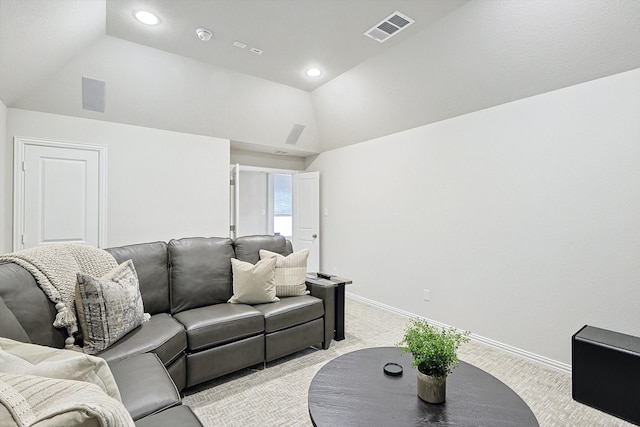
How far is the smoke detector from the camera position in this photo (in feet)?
9.40

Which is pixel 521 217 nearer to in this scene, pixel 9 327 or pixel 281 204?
pixel 9 327

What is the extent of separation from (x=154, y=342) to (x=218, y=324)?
497mm

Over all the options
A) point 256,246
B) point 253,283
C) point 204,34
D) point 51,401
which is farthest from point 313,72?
point 51,401

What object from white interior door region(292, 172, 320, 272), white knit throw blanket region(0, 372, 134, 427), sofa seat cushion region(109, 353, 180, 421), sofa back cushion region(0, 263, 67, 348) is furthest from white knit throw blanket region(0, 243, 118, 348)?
white interior door region(292, 172, 320, 272)

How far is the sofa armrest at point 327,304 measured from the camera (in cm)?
297

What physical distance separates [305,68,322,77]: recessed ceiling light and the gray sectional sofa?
6.86ft

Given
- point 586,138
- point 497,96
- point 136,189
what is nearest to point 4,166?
point 136,189

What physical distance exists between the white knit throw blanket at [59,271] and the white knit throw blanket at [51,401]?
137cm

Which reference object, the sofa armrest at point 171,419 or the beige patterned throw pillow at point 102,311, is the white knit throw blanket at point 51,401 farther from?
the beige patterned throw pillow at point 102,311

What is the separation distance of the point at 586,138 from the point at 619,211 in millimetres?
641

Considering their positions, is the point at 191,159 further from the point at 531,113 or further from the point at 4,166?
the point at 531,113

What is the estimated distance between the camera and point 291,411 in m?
2.08

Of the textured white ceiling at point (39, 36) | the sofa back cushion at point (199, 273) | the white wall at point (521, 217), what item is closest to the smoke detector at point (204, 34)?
the textured white ceiling at point (39, 36)

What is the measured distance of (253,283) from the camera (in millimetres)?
2787
